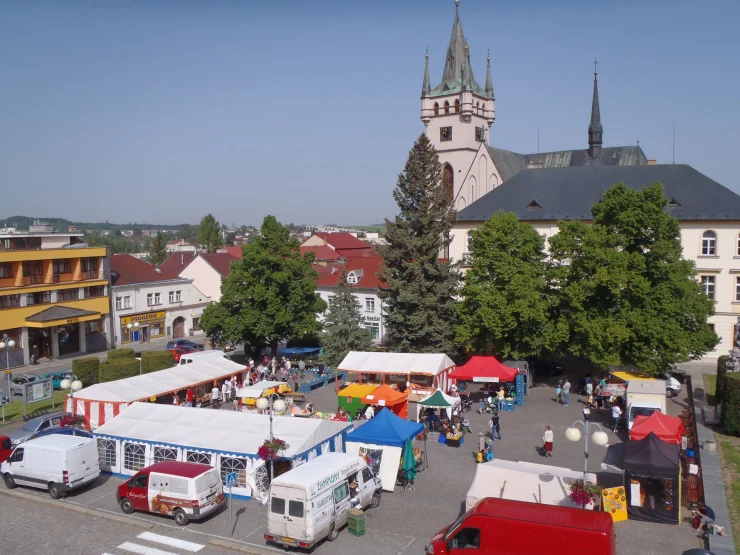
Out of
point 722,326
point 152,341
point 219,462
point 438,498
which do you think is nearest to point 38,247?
point 152,341

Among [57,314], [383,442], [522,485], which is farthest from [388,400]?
[57,314]

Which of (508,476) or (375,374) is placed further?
(375,374)

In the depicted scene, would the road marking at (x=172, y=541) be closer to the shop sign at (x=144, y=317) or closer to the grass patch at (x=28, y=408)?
the grass patch at (x=28, y=408)

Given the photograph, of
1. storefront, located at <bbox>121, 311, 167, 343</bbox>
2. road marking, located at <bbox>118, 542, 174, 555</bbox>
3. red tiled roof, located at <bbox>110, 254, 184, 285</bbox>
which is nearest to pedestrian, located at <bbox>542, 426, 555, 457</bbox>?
road marking, located at <bbox>118, 542, 174, 555</bbox>

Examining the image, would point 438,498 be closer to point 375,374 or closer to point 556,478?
point 556,478

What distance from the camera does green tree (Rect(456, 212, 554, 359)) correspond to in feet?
106

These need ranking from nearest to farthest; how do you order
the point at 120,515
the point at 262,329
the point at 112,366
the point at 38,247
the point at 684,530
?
the point at 684,530, the point at 120,515, the point at 112,366, the point at 262,329, the point at 38,247

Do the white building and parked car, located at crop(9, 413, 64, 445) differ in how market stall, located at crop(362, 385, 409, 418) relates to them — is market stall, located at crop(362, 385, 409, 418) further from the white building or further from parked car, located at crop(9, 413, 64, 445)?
the white building

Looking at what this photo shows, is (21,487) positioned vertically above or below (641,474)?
below

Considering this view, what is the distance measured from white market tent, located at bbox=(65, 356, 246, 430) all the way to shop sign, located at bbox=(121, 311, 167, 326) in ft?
75.3

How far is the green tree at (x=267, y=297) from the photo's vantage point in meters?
38.8

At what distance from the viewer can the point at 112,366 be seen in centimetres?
3212

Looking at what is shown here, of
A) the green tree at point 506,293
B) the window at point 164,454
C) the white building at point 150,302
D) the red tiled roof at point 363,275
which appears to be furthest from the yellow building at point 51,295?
the green tree at point 506,293

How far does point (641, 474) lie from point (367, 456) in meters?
7.57
